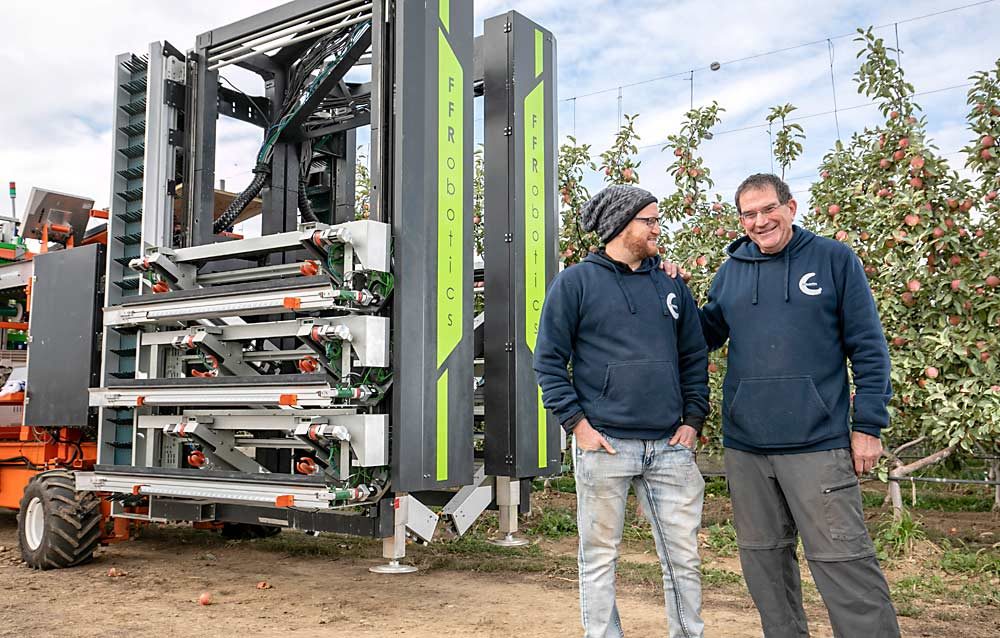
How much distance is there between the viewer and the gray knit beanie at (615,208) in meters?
3.38

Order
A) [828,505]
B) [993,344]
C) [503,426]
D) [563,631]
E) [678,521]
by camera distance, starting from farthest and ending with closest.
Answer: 1. [993,344]
2. [503,426]
3. [563,631]
4. [678,521]
5. [828,505]

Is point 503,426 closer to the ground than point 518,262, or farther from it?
closer to the ground

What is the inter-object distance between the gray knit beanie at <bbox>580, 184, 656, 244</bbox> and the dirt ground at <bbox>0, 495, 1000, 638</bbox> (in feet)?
6.62

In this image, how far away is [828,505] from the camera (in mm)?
3041

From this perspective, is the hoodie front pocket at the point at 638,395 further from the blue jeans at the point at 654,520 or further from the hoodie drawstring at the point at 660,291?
the hoodie drawstring at the point at 660,291

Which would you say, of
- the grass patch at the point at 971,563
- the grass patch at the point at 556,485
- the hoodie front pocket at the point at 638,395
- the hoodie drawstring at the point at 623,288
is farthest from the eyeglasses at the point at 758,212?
the grass patch at the point at 556,485

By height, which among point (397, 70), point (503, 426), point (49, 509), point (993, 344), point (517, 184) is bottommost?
point (49, 509)

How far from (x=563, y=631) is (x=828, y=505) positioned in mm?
1776

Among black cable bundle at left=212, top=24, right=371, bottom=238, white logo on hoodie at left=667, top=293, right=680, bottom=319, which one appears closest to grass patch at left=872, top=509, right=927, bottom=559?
white logo on hoodie at left=667, top=293, right=680, bottom=319

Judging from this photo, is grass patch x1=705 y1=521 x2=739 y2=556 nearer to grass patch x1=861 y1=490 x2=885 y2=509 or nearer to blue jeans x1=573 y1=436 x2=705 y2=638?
grass patch x1=861 y1=490 x2=885 y2=509

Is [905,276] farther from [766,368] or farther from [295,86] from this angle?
[295,86]

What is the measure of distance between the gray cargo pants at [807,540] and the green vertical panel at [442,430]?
1784mm

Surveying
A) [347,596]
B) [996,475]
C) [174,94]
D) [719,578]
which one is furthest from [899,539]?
[174,94]

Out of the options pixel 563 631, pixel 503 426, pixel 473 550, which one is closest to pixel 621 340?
pixel 563 631
